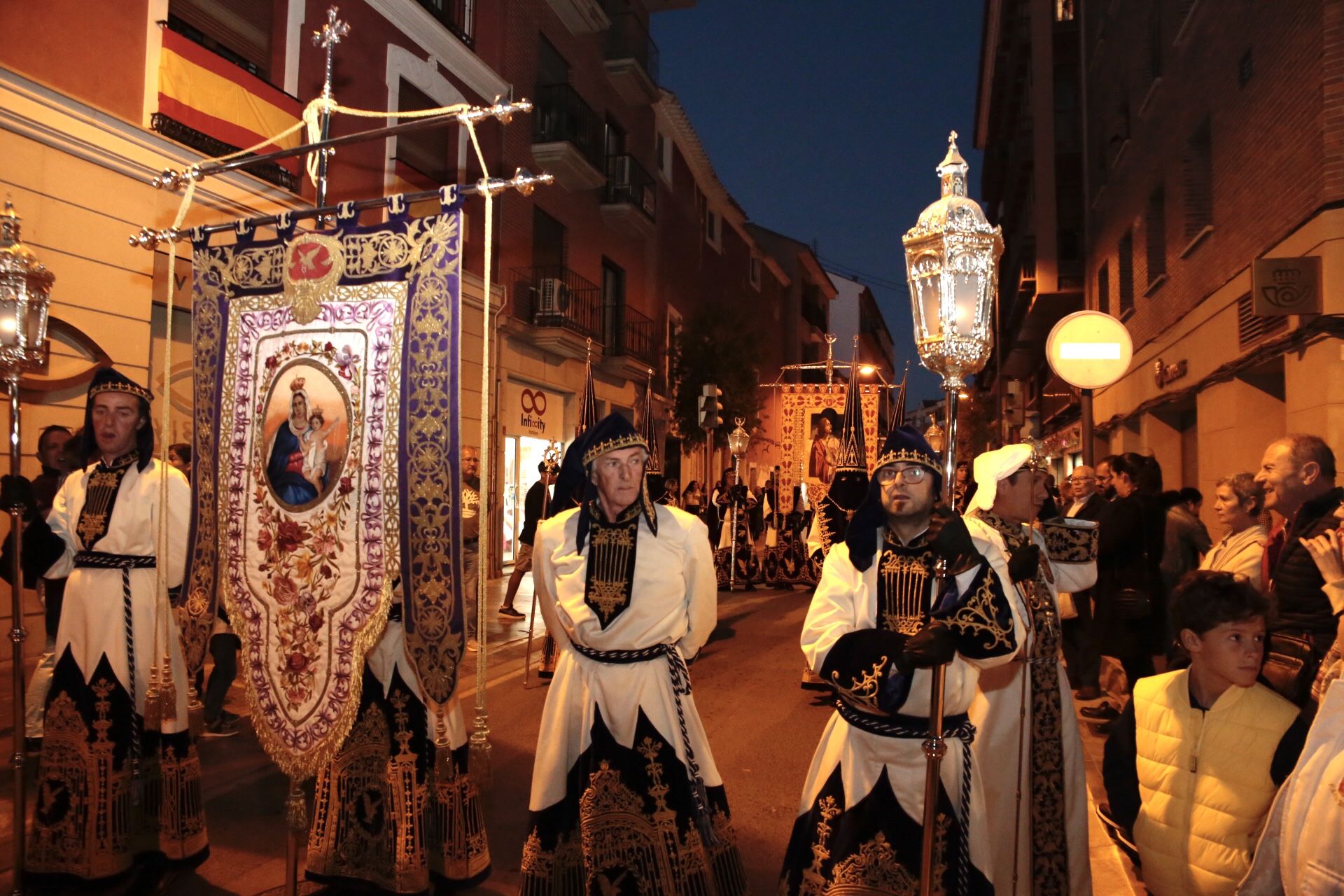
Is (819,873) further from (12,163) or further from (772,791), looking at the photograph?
(12,163)

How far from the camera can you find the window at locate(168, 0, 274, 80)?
9648mm

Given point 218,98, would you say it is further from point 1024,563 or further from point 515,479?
point 1024,563

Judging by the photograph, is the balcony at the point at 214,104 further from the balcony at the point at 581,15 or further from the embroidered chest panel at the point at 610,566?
the balcony at the point at 581,15

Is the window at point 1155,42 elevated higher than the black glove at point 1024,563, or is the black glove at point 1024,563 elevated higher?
the window at point 1155,42

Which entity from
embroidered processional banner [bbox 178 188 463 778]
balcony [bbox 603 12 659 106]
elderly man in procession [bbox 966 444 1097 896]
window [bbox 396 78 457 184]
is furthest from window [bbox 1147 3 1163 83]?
embroidered processional banner [bbox 178 188 463 778]

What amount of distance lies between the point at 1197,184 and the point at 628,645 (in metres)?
11.9

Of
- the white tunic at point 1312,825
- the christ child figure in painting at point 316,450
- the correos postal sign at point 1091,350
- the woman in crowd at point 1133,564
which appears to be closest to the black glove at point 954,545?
the white tunic at point 1312,825

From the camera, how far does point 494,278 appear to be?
1588cm

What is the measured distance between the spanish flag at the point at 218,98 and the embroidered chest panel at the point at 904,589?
8585 millimetres

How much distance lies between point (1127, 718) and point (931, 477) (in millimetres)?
1018

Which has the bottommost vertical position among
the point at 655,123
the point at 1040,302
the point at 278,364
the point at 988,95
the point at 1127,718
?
the point at 1127,718

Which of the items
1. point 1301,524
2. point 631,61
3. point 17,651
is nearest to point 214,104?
point 17,651

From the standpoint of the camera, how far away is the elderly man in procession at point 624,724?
3.37 metres

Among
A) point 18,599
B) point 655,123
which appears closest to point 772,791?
point 18,599
